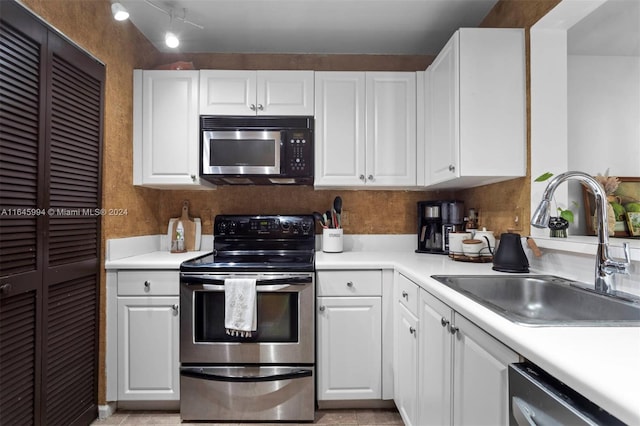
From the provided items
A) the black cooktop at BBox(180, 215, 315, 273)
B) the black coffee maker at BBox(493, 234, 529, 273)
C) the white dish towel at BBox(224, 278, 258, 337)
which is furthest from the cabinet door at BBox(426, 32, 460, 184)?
the white dish towel at BBox(224, 278, 258, 337)

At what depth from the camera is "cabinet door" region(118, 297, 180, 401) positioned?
1.90m

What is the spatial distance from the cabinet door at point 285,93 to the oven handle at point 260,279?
3.54ft

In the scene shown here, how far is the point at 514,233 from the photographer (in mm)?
1687

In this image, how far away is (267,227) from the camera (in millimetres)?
2391

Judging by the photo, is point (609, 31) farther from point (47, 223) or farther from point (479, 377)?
point (47, 223)

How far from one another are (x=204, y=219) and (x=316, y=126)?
111cm

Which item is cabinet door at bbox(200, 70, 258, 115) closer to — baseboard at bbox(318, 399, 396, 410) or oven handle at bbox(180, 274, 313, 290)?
oven handle at bbox(180, 274, 313, 290)

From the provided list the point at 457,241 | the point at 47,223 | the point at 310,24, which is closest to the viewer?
the point at 47,223

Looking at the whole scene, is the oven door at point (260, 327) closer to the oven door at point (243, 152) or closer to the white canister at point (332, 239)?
the white canister at point (332, 239)

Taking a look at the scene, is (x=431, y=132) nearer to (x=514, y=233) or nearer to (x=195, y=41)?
(x=514, y=233)

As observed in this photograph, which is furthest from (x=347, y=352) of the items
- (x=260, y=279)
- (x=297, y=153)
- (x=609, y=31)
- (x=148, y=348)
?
(x=609, y=31)

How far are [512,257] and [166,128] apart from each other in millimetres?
2169

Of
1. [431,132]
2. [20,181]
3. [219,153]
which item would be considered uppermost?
[431,132]

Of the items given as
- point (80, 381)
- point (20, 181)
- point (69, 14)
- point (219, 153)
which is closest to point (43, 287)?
point (20, 181)
